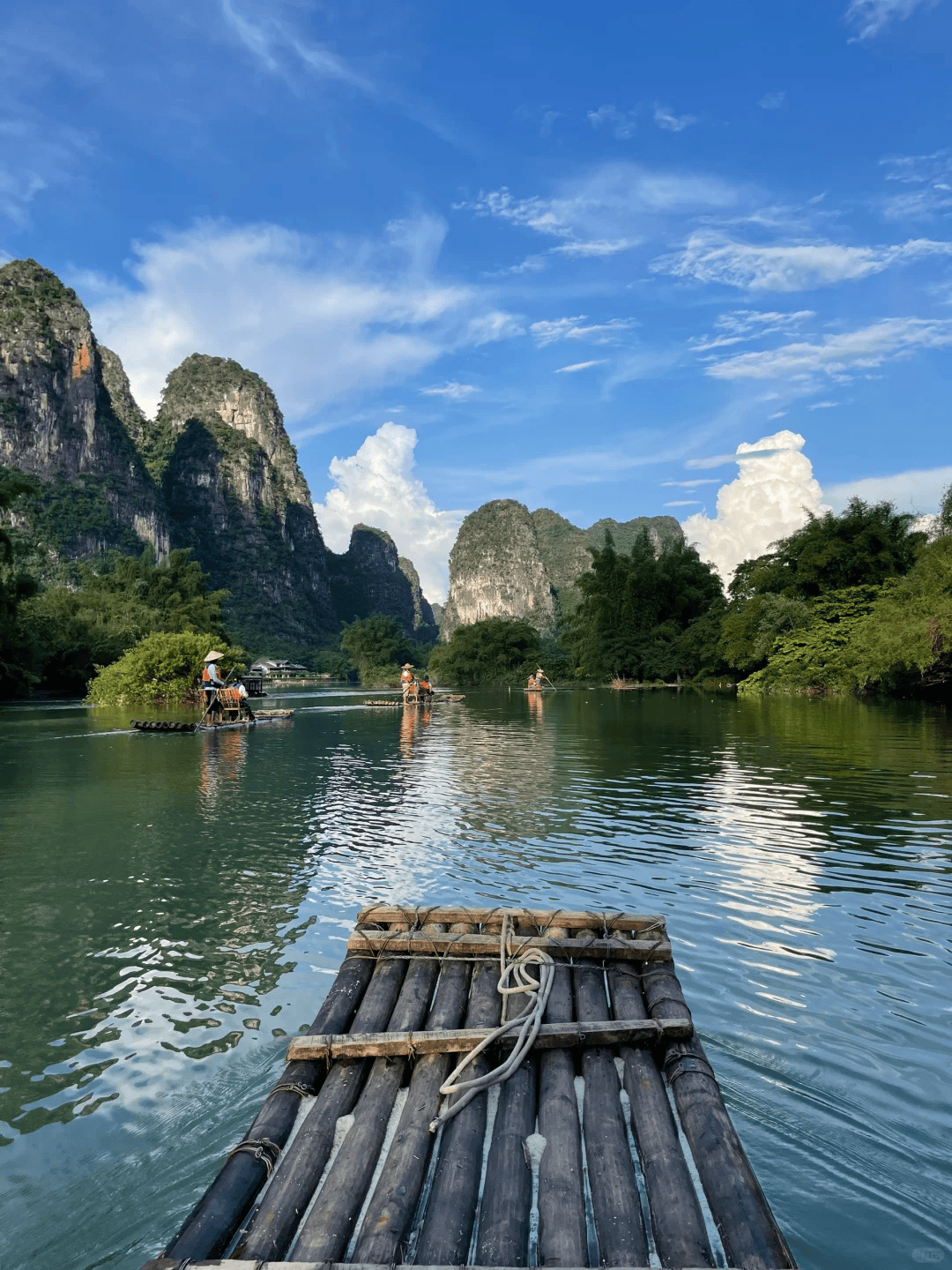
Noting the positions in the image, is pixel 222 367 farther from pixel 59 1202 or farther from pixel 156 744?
pixel 59 1202

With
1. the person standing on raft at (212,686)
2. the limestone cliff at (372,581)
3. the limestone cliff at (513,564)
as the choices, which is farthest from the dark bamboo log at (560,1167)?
the limestone cliff at (372,581)

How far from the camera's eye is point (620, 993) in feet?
13.5

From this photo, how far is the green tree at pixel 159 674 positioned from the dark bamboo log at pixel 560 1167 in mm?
35450

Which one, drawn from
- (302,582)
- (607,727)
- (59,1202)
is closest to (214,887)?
(59,1202)

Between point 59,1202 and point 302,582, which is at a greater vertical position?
point 302,582

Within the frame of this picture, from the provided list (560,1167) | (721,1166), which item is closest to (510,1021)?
(560,1167)

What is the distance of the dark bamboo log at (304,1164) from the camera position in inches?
94.7

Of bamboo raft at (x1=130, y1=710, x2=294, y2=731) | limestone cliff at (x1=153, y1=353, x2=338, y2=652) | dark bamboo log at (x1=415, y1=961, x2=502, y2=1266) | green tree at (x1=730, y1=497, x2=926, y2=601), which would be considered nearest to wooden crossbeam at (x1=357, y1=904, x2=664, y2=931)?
dark bamboo log at (x1=415, y1=961, x2=502, y2=1266)

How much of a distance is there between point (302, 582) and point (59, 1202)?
149 m

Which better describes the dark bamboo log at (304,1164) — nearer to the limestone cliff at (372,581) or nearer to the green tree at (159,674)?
the green tree at (159,674)

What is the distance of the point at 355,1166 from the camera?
2740mm

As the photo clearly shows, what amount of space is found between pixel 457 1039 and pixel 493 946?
43.5 inches

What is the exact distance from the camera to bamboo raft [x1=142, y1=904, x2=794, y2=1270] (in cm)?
241

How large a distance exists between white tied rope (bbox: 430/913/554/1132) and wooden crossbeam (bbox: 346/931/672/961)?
0.29 feet
